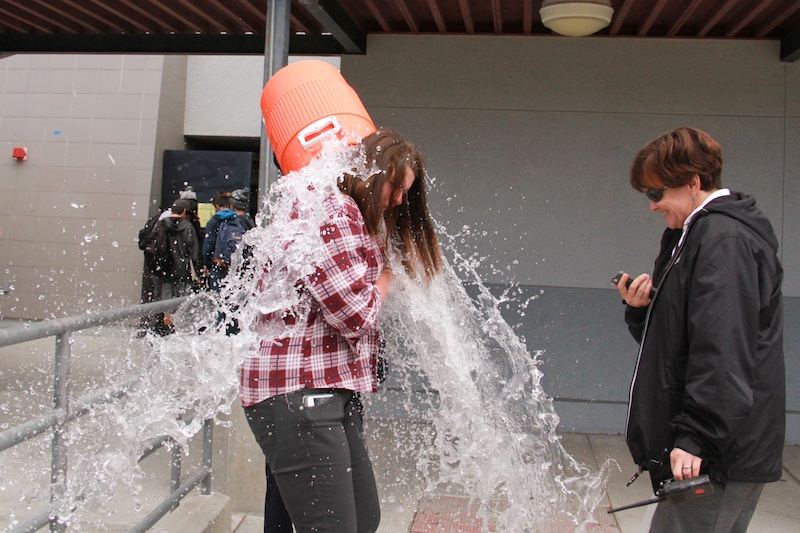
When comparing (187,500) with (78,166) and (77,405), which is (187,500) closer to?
(77,405)

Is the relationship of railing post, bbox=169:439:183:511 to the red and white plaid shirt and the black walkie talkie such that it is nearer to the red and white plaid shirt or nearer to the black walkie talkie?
the red and white plaid shirt

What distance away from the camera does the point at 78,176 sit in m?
11.5

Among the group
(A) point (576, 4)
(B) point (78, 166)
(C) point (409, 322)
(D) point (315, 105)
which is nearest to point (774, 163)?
(A) point (576, 4)

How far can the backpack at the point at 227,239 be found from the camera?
26.2 feet

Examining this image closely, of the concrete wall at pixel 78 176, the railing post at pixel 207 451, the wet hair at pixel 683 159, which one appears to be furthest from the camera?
the concrete wall at pixel 78 176

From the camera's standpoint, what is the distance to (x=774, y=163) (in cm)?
573

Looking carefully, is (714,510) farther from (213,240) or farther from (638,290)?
(213,240)

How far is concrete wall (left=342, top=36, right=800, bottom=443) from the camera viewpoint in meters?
5.76

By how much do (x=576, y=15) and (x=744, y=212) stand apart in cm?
267

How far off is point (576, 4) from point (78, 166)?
29.1ft

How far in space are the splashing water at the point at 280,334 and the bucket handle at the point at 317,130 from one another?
8 cm


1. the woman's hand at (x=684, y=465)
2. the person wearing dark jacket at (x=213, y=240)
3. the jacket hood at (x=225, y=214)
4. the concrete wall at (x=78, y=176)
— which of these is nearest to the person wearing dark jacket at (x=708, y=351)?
the woman's hand at (x=684, y=465)

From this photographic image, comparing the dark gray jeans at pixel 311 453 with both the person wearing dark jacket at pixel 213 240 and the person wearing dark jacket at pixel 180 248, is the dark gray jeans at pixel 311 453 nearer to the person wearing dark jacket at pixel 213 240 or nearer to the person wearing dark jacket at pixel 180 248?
the person wearing dark jacket at pixel 213 240

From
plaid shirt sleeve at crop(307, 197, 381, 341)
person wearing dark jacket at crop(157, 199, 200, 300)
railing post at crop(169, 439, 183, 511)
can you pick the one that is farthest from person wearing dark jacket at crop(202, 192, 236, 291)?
plaid shirt sleeve at crop(307, 197, 381, 341)
